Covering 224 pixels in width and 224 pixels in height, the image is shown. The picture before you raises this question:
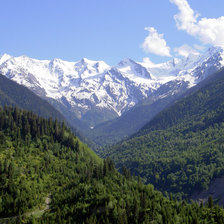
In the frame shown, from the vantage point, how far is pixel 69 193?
133125mm

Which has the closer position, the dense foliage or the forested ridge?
→ the forested ridge

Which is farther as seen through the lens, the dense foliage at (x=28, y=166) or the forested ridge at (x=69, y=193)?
the dense foliage at (x=28, y=166)

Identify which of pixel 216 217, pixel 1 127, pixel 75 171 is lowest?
pixel 216 217

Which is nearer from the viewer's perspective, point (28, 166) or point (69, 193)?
point (69, 193)

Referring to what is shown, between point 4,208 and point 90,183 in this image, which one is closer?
point 4,208

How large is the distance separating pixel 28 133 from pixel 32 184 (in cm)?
6074

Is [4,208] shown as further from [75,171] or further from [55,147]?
[55,147]

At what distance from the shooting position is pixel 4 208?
391 ft

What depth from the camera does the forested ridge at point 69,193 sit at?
107312 mm

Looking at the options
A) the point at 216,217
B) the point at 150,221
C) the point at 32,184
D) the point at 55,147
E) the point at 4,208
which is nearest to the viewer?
the point at 150,221

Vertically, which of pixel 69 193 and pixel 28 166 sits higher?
pixel 28 166

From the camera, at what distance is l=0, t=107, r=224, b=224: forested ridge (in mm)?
107312

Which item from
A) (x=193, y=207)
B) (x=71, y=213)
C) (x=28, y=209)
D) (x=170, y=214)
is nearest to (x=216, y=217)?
(x=193, y=207)

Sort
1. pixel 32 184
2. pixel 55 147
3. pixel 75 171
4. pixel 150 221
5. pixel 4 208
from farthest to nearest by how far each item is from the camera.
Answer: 1. pixel 55 147
2. pixel 75 171
3. pixel 32 184
4. pixel 4 208
5. pixel 150 221
